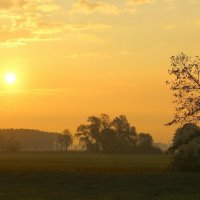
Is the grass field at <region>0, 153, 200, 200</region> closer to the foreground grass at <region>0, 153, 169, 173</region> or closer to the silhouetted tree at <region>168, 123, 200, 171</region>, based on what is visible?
the silhouetted tree at <region>168, 123, 200, 171</region>

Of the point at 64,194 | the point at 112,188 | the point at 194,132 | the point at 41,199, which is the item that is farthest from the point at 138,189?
the point at 194,132

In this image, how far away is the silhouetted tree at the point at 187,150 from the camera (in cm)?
6256

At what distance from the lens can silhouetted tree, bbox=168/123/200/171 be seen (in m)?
62.6

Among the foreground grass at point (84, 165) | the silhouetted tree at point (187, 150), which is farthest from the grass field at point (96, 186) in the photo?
the foreground grass at point (84, 165)

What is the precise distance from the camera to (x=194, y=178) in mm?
51938

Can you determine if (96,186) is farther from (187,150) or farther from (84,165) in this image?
(84,165)

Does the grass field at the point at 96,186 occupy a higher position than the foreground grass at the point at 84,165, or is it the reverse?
the foreground grass at the point at 84,165

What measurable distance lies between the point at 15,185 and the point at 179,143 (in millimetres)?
25359

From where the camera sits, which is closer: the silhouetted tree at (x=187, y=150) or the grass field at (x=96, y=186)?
the grass field at (x=96, y=186)

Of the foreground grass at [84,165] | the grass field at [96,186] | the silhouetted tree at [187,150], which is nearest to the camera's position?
the grass field at [96,186]

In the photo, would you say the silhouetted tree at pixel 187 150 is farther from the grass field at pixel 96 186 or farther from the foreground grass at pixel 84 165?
the grass field at pixel 96 186

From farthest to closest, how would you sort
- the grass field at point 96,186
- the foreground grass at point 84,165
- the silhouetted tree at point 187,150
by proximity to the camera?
the foreground grass at point 84,165 → the silhouetted tree at point 187,150 → the grass field at point 96,186

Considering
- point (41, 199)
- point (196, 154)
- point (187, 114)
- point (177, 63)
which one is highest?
point (177, 63)

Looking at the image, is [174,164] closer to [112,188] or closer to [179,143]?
[179,143]
